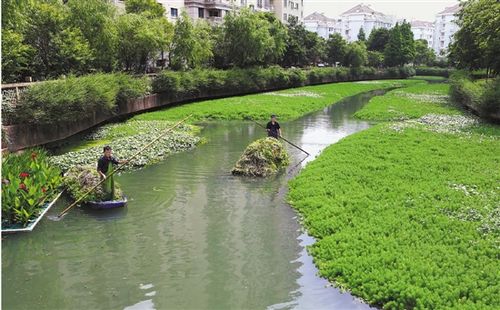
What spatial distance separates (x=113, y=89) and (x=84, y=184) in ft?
51.7

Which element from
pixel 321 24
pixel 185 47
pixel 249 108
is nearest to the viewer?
pixel 249 108

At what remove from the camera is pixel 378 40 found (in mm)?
106125

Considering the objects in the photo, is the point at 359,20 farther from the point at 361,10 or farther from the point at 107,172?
the point at 107,172

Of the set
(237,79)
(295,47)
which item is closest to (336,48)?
(295,47)

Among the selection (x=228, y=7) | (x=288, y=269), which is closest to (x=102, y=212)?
(x=288, y=269)

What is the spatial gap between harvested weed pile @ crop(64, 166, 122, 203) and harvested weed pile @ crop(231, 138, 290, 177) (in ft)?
18.6

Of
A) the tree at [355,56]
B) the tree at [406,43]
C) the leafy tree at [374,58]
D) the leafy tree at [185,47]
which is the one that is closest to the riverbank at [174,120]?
the leafy tree at [185,47]

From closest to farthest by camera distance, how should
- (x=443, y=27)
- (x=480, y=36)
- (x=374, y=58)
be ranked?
(x=480, y=36)
(x=374, y=58)
(x=443, y=27)

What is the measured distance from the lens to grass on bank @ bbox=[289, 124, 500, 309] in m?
8.93

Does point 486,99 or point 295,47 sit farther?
point 295,47

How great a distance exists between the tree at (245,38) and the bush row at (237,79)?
1.81m

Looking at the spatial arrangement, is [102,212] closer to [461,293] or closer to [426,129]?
[461,293]

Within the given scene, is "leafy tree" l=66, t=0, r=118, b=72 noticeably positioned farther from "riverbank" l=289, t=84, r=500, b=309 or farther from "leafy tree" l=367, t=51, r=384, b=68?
"leafy tree" l=367, t=51, r=384, b=68

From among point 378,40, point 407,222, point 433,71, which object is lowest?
point 407,222
